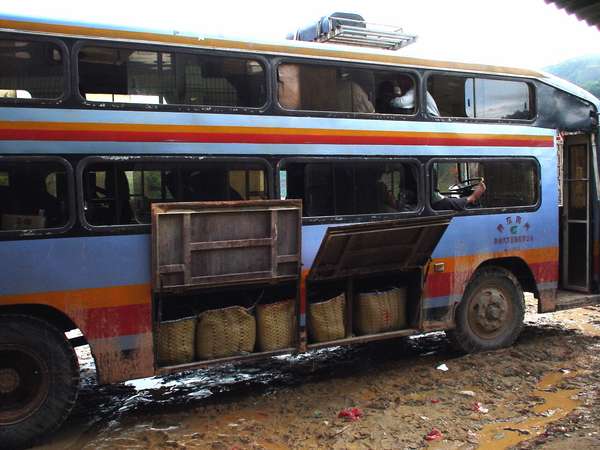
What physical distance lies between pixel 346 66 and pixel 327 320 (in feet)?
8.06

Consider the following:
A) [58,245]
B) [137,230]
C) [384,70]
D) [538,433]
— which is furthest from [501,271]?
[58,245]

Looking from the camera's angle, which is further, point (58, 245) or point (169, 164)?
point (169, 164)

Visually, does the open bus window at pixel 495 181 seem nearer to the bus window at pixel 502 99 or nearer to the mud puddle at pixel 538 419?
the bus window at pixel 502 99

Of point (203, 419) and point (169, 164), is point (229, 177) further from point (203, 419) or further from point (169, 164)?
point (203, 419)

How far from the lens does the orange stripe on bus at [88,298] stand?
13.4 ft

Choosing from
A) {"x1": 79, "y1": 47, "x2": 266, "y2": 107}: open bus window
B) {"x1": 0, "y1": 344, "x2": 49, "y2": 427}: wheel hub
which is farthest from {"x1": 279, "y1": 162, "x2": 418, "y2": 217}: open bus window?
{"x1": 0, "y1": 344, "x2": 49, "y2": 427}: wheel hub

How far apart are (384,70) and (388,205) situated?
4.47 feet

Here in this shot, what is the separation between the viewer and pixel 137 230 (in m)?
4.41

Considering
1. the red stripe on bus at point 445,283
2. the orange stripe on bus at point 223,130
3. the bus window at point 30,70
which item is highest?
the bus window at point 30,70

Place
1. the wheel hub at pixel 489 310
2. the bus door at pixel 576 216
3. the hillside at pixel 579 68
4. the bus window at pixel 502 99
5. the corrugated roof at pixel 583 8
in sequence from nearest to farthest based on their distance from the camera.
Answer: the corrugated roof at pixel 583 8
the bus window at pixel 502 99
the wheel hub at pixel 489 310
the bus door at pixel 576 216
the hillside at pixel 579 68

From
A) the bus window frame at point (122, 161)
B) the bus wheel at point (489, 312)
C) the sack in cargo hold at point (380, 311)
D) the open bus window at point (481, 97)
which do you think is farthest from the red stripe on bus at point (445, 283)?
the bus window frame at point (122, 161)

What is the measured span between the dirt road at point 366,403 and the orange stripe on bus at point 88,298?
1060mm

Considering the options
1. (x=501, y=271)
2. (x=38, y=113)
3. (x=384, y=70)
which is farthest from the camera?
(x=501, y=271)

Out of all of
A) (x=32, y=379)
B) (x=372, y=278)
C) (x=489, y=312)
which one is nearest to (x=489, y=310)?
(x=489, y=312)
